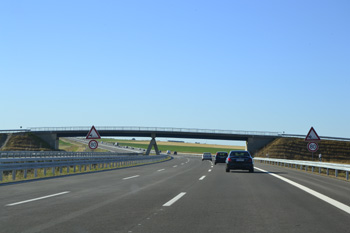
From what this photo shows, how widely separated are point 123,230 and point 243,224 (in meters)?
1.98

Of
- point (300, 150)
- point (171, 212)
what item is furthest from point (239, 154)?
point (300, 150)

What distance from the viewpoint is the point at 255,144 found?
7875 cm

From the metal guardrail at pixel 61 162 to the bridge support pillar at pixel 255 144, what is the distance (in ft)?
94.1

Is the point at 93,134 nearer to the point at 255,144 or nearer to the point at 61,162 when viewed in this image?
the point at 61,162

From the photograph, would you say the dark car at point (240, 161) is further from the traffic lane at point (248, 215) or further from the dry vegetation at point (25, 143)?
the dry vegetation at point (25, 143)

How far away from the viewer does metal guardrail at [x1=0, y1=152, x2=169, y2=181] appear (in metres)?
16.9

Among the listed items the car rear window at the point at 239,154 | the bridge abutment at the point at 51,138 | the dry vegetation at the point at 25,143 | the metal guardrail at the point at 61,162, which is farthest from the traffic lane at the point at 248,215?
the bridge abutment at the point at 51,138

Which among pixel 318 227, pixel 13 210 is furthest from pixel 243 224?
pixel 13 210

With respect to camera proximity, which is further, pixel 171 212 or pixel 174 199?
pixel 174 199

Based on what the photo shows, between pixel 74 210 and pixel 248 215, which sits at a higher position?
pixel 248 215

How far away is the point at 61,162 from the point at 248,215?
1538cm

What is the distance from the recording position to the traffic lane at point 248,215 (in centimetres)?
652

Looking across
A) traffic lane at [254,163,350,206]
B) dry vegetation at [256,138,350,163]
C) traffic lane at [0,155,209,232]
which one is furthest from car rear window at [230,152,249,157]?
dry vegetation at [256,138,350,163]

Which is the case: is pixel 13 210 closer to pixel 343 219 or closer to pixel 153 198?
pixel 153 198
